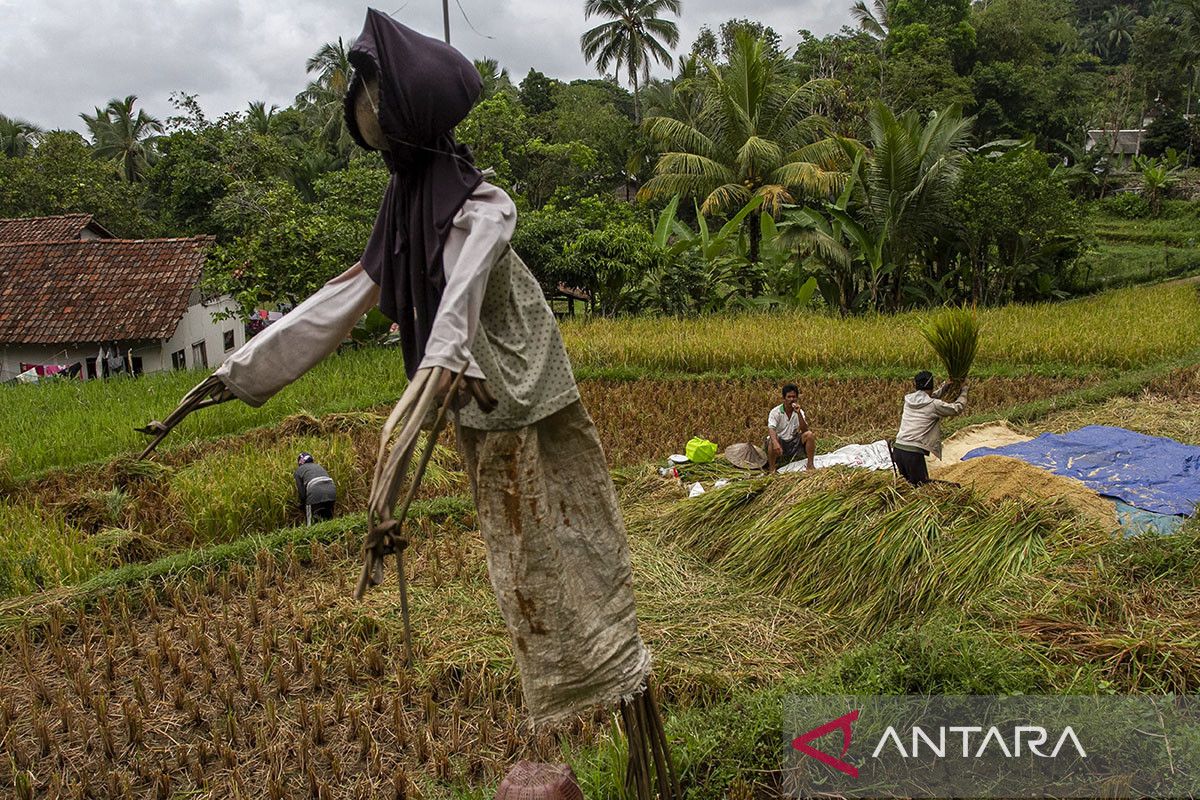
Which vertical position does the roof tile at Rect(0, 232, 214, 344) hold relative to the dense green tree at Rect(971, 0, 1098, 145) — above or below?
below

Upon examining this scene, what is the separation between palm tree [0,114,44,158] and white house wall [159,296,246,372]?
1237cm

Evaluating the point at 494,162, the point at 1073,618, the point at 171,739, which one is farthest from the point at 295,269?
the point at 1073,618

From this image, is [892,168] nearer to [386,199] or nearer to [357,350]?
[357,350]

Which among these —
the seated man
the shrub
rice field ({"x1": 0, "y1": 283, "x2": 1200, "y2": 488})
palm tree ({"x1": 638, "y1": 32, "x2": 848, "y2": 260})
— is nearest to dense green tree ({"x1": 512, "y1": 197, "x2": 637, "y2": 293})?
palm tree ({"x1": 638, "y1": 32, "x2": 848, "y2": 260})

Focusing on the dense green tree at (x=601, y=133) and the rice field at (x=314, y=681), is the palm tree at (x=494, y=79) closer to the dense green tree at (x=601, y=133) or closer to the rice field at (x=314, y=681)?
the dense green tree at (x=601, y=133)

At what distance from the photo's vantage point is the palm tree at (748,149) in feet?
48.8

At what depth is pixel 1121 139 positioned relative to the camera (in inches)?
1264

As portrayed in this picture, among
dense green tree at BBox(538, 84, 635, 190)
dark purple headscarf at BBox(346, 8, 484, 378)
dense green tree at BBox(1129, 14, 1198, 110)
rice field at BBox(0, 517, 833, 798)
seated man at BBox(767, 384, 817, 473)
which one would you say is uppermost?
dense green tree at BBox(1129, 14, 1198, 110)

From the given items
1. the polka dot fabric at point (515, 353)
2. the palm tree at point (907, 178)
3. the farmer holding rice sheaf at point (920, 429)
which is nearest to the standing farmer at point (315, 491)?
the farmer holding rice sheaf at point (920, 429)

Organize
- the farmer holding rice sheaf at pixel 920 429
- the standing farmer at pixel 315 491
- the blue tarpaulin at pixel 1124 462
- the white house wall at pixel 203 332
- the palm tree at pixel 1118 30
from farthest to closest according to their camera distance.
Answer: the palm tree at pixel 1118 30 → the white house wall at pixel 203 332 → the standing farmer at pixel 315 491 → the farmer holding rice sheaf at pixel 920 429 → the blue tarpaulin at pixel 1124 462

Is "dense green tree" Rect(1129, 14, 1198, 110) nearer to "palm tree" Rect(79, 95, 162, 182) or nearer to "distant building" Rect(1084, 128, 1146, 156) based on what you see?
"distant building" Rect(1084, 128, 1146, 156)

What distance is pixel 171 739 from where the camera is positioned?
3.76 metres

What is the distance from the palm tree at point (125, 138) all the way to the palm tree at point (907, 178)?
67.5 ft

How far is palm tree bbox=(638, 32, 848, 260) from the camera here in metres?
14.9
